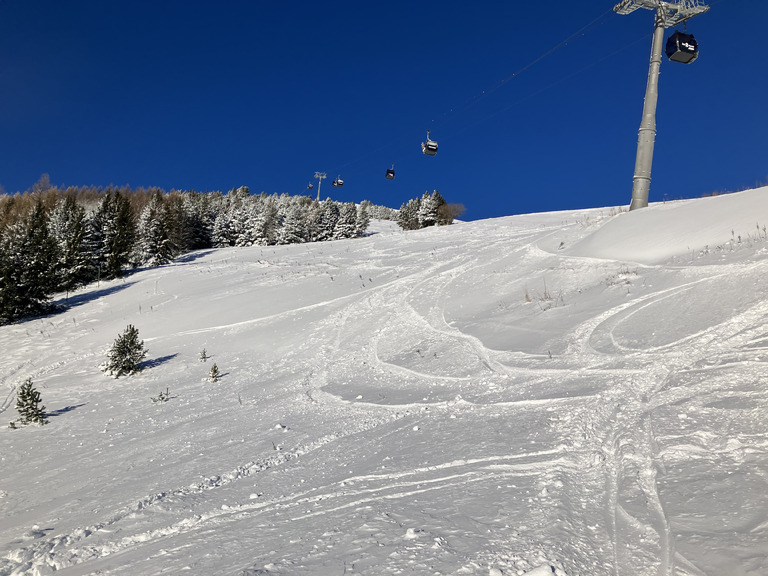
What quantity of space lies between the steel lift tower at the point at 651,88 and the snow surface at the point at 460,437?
3713 mm

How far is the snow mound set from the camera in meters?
11.2

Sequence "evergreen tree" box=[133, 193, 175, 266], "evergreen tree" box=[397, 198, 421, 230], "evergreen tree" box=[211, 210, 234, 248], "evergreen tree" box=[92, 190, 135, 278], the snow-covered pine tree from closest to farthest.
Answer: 1. the snow-covered pine tree
2. "evergreen tree" box=[92, 190, 135, 278]
3. "evergreen tree" box=[133, 193, 175, 266]
4. "evergreen tree" box=[211, 210, 234, 248]
5. "evergreen tree" box=[397, 198, 421, 230]

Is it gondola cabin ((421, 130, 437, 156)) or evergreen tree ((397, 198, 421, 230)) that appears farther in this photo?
evergreen tree ((397, 198, 421, 230))

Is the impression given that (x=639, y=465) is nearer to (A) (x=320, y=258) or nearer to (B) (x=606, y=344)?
(B) (x=606, y=344)

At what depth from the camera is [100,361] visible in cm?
1576

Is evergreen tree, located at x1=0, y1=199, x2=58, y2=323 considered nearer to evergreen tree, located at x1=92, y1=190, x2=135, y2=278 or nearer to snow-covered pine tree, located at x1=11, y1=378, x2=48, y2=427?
evergreen tree, located at x1=92, y1=190, x2=135, y2=278

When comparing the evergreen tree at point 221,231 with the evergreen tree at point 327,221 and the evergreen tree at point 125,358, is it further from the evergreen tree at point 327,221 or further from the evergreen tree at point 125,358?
the evergreen tree at point 125,358

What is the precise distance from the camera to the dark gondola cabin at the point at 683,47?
16.7 meters

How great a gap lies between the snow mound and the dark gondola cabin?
599cm

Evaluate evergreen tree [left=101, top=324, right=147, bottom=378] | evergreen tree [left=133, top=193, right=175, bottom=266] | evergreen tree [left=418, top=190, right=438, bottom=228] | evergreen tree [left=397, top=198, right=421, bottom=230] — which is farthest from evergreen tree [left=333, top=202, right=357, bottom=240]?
evergreen tree [left=101, top=324, right=147, bottom=378]

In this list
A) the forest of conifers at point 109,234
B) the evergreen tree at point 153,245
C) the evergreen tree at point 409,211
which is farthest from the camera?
the evergreen tree at point 409,211

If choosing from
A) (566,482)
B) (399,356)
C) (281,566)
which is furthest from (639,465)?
(399,356)

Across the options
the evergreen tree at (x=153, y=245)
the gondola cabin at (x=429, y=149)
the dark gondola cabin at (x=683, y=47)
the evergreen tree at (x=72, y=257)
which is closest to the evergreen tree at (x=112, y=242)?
the evergreen tree at (x=72, y=257)

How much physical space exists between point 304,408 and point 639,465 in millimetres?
5593
